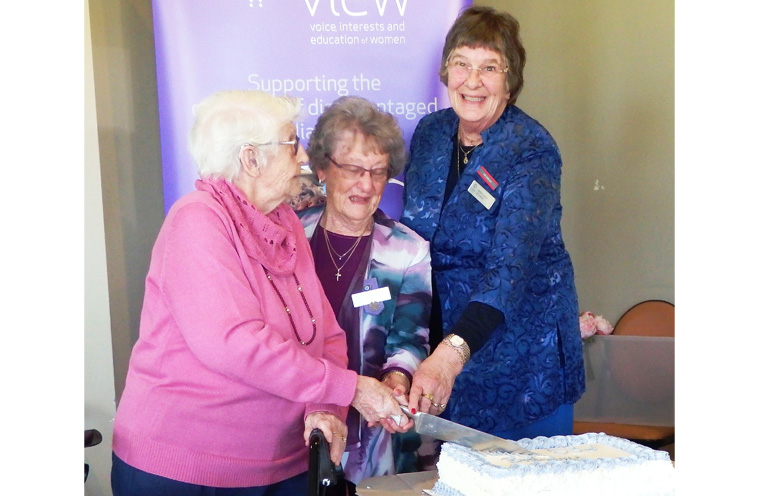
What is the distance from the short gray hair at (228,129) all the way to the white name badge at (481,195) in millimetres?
613

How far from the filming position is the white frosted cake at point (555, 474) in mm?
1334

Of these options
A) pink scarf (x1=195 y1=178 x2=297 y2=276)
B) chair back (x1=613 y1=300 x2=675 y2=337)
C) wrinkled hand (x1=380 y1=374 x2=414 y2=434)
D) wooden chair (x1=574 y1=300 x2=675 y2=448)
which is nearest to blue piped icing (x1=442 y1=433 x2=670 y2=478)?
wrinkled hand (x1=380 y1=374 x2=414 y2=434)

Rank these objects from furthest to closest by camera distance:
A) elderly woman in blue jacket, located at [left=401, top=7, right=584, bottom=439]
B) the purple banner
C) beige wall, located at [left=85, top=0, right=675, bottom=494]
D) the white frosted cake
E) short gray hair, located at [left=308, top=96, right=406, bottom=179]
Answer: beige wall, located at [left=85, top=0, right=675, bottom=494], the purple banner, short gray hair, located at [left=308, top=96, right=406, bottom=179], elderly woman in blue jacket, located at [left=401, top=7, right=584, bottom=439], the white frosted cake

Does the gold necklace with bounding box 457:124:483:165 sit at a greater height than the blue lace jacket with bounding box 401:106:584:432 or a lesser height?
greater

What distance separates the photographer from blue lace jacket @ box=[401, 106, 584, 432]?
213cm

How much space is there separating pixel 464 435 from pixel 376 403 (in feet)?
0.96

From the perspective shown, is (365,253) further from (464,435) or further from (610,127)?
(610,127)

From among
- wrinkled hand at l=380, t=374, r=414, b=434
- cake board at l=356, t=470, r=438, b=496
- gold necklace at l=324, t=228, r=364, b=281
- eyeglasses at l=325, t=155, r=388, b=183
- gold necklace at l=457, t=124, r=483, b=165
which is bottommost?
A: cake board at l=356, t=470, r=438, b=496

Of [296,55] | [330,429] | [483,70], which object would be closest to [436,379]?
[330,429]

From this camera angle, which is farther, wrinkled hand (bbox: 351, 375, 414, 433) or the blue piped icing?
wrinkled hand (bbox: 351, 375, 414, 433)

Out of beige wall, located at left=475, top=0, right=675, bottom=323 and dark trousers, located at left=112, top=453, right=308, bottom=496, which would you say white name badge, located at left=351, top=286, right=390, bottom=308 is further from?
beige wall, located at left=475, top=0, right=675, bottom=323

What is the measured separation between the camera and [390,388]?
1997 mm

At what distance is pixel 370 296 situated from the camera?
222cm

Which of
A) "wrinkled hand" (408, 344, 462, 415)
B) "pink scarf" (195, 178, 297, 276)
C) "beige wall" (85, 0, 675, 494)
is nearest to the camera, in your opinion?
"pink scarf" (195, 178, 297, 276)
